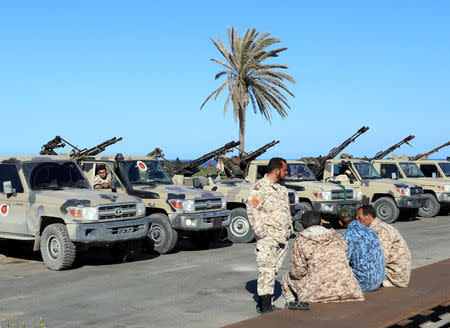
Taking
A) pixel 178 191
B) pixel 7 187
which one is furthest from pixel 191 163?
pixel 7 187

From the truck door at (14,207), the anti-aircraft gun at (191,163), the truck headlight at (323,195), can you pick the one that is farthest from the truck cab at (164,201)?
the anti-aircraft gun at (191,163)

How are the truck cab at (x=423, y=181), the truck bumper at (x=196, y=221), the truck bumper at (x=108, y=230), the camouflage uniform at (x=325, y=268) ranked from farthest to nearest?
the truck cab at (x=423, y=181) → the truck bumper at (x=196, y=221) → the truck bumper at (x=108, y=230) → the camouflage uniform at (x=325, y=268)

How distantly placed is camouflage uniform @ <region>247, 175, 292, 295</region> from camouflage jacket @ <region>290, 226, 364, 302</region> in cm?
40

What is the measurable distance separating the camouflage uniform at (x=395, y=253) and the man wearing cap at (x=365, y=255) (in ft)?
1.00

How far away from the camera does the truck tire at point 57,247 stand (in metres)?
10.4

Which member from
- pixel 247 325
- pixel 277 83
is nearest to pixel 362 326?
pixel 247 325

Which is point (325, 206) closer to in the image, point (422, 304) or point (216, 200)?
point (216, 200)

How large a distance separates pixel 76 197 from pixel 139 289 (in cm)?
252

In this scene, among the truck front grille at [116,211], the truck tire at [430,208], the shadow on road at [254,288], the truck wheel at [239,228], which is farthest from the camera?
the truck tire at [430,208]

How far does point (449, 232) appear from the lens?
54.2ft

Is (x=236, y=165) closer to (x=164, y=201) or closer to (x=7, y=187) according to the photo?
(x=164, y=201)

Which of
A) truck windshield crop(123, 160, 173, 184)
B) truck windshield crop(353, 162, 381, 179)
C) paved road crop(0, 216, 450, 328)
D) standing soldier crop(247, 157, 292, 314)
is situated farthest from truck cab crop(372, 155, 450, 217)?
standing soldier crop(247, 157, 292, 314)

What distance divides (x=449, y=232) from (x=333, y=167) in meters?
4.40

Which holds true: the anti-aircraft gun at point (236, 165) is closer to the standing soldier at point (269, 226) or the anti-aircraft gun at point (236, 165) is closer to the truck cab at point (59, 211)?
the truck cab at point (59, 211)
